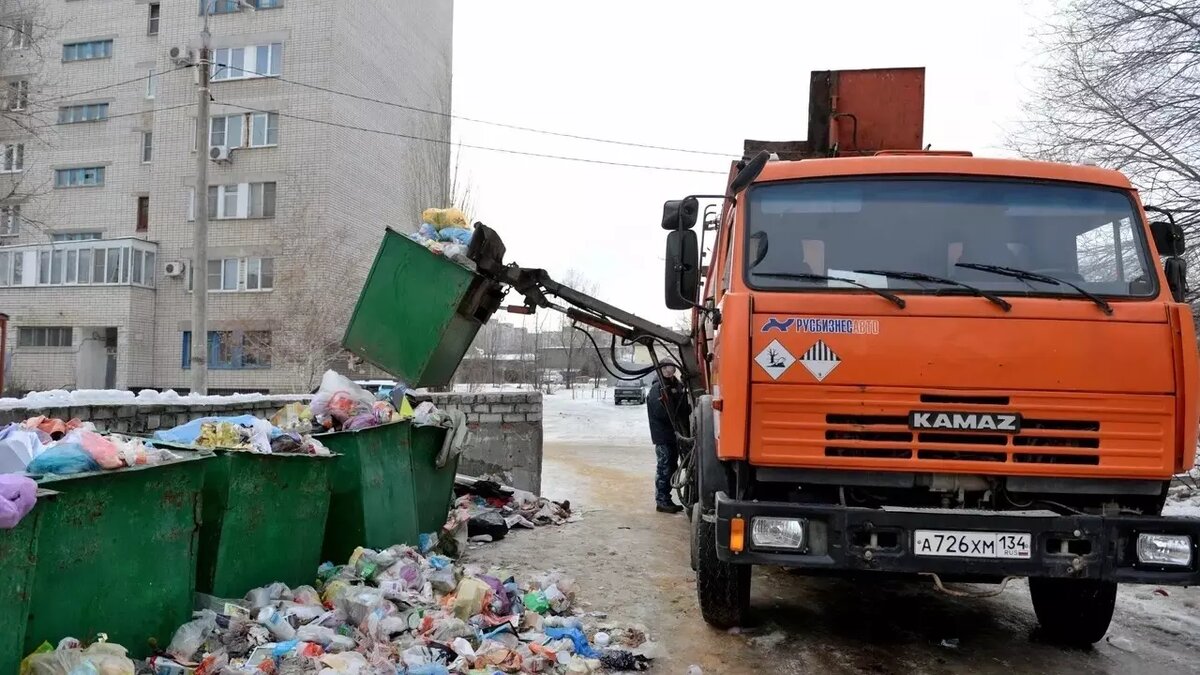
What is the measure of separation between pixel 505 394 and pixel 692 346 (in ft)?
10.4

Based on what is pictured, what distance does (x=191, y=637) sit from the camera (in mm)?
3234

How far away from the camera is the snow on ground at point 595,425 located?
17.7m

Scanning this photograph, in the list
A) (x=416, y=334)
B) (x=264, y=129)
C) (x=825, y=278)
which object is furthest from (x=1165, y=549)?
(x=264, y=129)

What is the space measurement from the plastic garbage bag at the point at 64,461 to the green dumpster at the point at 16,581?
328mm

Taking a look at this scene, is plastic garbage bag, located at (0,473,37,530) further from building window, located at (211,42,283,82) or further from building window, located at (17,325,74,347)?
building window, located at (17,325,74,347)

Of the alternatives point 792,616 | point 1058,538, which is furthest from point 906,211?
point 792,616

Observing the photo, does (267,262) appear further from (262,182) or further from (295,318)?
(295,318)

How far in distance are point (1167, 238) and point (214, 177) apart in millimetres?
25681

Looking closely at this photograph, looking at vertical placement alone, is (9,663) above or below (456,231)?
below

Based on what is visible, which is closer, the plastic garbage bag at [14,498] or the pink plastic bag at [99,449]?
the plastic garbage bag at [14,498]

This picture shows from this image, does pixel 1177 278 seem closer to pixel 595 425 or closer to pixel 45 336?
pixel 595 425

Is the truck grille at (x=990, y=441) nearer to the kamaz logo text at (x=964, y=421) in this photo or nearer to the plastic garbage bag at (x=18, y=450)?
the kamaz logo text at (x=964, y=421)

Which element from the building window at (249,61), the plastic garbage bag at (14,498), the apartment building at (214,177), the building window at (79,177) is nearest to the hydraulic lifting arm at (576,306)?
the plastic garbage bag at (14,498)

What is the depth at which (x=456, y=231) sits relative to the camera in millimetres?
5859
